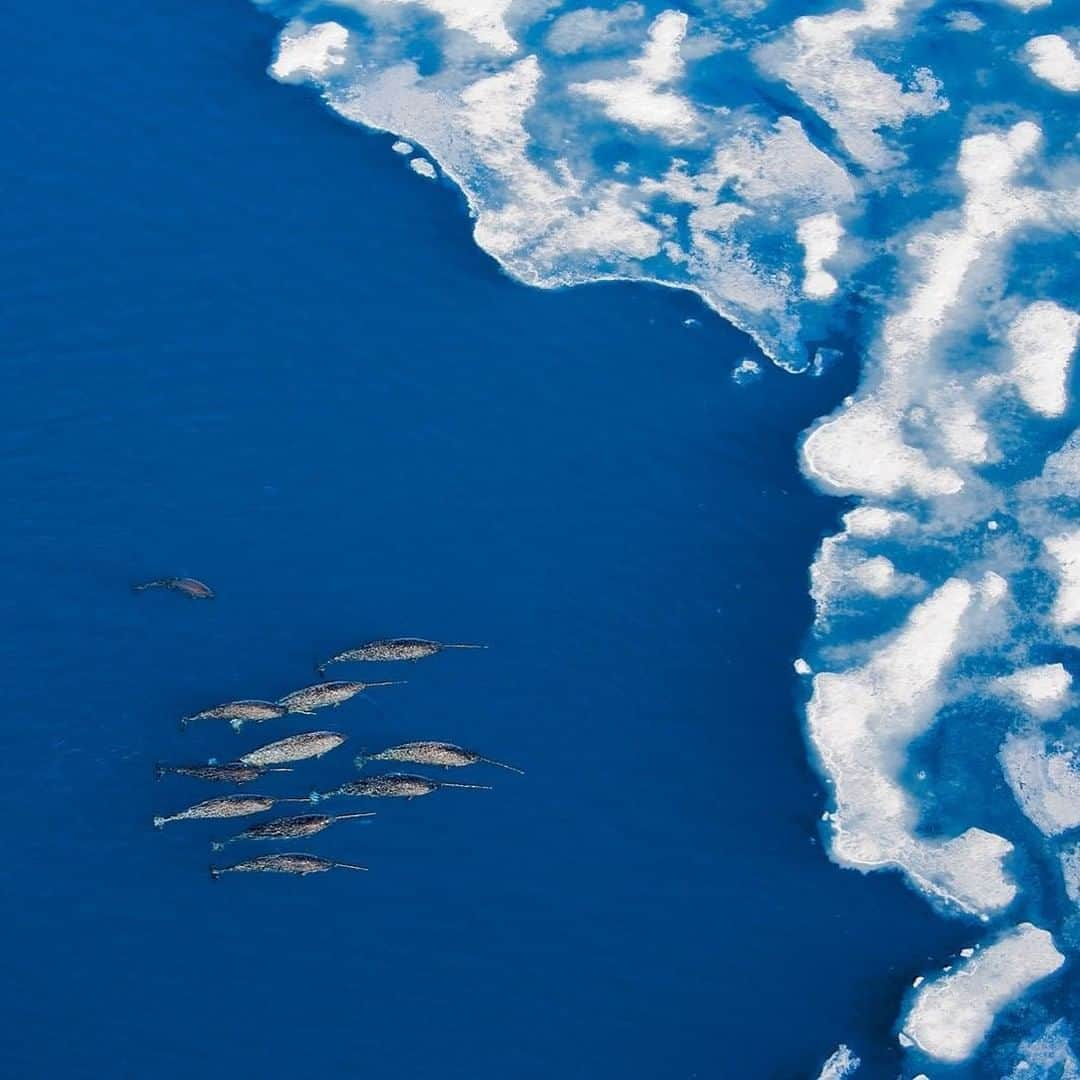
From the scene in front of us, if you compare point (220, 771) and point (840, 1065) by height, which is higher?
point (220, 771)

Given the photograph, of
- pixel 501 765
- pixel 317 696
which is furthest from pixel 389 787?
pixel 317 696

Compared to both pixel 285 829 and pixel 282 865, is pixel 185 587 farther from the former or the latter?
pixel 282 865

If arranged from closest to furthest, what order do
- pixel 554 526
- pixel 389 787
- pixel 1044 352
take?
pixel 389 787 < pixel 554 526 < pixel 1044 352

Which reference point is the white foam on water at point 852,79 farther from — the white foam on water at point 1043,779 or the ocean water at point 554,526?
the white foam on water at point 1043,779

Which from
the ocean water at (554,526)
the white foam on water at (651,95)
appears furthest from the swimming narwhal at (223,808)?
the white foam on water at (651,95)

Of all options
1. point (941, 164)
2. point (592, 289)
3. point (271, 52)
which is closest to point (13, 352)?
point (271, 52)

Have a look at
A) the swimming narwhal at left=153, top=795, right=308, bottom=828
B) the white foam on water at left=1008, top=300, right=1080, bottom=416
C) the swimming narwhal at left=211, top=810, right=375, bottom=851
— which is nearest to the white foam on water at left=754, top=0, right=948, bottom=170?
the white foam on water at left=1008, top=300, right=1080, bottom=416
